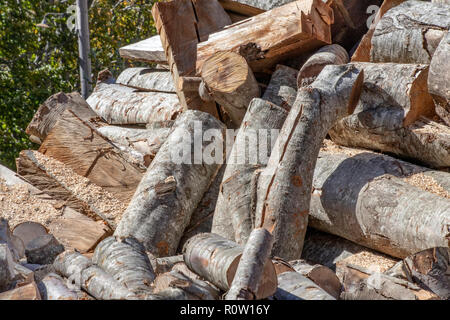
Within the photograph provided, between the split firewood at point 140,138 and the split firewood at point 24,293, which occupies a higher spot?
the split firewood at point 140,138

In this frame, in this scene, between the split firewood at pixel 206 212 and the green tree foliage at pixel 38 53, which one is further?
the green tree foliage at pixel 38 53

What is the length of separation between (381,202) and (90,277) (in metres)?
1.71

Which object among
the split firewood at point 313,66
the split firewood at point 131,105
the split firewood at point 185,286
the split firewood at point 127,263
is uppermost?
the split firewood at point 313,66

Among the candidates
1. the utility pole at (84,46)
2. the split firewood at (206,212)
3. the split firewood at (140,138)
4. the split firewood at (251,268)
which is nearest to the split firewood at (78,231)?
the split firewood at (206,212)

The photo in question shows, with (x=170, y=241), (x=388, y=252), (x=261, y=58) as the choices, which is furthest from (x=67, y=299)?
(x=261, y=58)

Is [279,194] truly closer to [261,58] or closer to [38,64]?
[261,58]

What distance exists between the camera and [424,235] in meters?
3.01

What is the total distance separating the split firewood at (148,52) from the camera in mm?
5547

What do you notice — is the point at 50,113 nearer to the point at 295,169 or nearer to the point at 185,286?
the point at 295,169

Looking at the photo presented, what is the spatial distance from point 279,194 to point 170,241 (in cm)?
87

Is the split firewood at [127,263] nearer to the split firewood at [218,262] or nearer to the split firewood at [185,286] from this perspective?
the split firewood at [185,286]

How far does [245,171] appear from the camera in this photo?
12.0 feet

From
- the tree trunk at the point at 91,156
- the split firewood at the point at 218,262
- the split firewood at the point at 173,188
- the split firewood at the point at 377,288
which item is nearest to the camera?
the split firewood at the point at 218,262

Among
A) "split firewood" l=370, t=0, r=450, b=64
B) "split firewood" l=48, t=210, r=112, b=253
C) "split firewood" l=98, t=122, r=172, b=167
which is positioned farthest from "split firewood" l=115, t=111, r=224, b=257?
"split firewood" l=370, t=0, r=450, b=64
